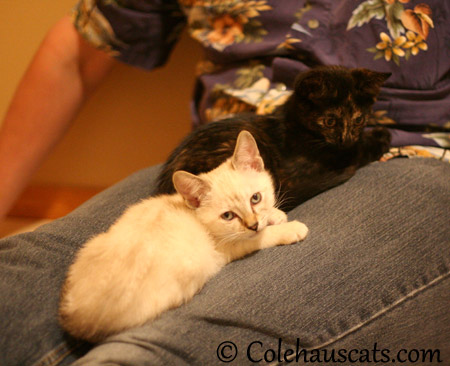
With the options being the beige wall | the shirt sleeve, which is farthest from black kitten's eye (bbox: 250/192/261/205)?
the beige wall

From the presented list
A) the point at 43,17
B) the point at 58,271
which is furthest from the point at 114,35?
the point at 58,271

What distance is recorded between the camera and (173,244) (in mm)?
818

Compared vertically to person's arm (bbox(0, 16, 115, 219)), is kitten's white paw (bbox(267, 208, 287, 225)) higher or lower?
lower

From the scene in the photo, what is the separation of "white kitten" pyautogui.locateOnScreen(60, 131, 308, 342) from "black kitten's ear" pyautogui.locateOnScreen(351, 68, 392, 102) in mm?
382

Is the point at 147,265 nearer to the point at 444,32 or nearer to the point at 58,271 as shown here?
the point at 58,271

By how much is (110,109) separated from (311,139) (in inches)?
45.9

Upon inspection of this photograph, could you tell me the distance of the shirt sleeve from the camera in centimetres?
135

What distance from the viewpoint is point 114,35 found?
1.38 metres

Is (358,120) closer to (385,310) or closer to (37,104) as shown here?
(385,310)

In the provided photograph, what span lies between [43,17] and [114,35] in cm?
52

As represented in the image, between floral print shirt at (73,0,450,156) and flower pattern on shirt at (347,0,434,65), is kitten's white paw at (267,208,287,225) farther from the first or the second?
flower pattern on shirt at (347,0,434,65)

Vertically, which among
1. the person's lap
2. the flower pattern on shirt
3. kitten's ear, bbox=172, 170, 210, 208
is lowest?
the person's lap

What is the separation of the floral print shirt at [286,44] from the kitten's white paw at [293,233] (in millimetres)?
471

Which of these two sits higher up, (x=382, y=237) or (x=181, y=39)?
(x=181, y=39)
